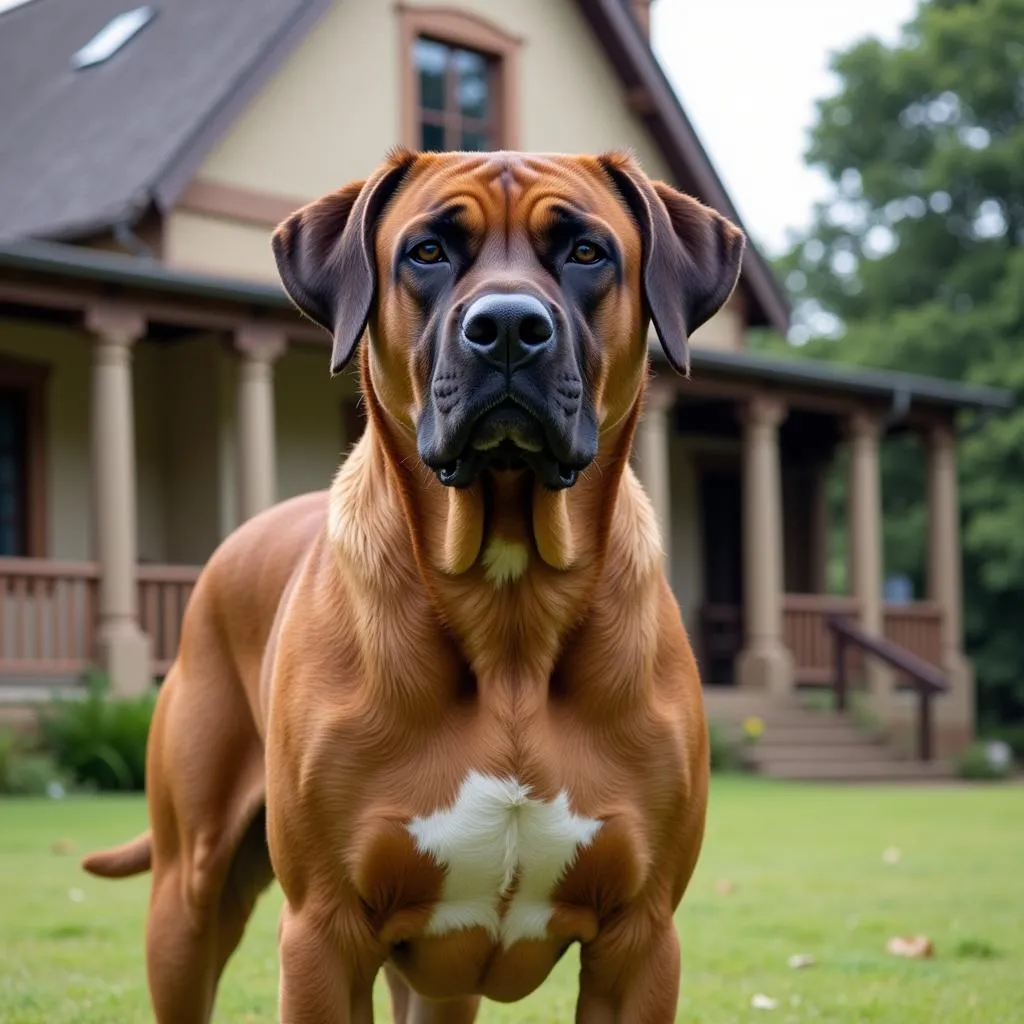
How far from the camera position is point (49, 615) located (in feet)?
52.8

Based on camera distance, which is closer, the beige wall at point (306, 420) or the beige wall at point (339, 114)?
the beige wall at point (339, 114)

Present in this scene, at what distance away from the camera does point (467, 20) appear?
20.3 meters

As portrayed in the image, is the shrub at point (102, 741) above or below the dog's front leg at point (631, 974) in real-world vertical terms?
below

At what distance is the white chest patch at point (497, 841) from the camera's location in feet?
11.6

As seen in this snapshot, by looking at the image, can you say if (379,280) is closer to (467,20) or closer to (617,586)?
(617,586)

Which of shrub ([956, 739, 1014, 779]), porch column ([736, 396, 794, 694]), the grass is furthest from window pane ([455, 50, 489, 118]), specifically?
the grass

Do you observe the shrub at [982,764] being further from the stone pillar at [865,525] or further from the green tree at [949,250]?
the green tree at [949,250]

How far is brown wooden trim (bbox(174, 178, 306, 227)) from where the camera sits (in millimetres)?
17922

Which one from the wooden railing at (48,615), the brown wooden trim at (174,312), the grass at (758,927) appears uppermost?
the brown wooden trim at (174,312)

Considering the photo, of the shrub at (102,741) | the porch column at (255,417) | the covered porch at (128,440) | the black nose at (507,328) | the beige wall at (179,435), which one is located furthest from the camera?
the beige wall at (179,435)

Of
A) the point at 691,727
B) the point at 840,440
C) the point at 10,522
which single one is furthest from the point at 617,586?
the point at 840,440

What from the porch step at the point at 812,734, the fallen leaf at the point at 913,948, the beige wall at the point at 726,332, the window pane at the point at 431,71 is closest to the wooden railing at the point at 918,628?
the porch step at the point at 812,734

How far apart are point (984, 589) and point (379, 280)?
28.3 metres

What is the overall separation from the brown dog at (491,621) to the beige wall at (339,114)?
14.4 metres
